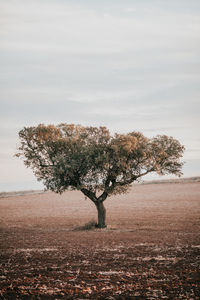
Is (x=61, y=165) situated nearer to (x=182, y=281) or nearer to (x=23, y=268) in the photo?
(x=23, y=268)

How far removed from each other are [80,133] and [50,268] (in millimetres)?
25067

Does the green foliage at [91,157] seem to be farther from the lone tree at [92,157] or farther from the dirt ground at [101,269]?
the dirt ground at [101,269]

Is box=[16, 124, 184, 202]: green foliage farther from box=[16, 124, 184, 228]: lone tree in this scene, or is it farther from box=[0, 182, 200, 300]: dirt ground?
box=[0, 182, 200, 300]: dirt ground

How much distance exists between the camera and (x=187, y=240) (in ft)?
92.4

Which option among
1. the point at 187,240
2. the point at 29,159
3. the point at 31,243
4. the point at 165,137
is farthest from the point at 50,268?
the point at 165,137

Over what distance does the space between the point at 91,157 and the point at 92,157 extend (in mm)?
422

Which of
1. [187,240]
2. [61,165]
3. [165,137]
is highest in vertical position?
[165,137]

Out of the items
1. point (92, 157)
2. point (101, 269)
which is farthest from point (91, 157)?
point (101, 269)

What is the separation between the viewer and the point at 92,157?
39.6m

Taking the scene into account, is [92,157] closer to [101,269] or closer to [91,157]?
[91,157]

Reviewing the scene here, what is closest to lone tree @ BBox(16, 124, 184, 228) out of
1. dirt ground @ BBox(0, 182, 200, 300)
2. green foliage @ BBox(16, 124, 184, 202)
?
green foliage @ BBox(16, 124, 184, 202)

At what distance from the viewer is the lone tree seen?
1534 inches

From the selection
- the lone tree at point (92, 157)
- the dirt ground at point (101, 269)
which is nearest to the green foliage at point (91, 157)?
the lone tree at point (92, 157)

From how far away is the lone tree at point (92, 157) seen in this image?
38969 mm
